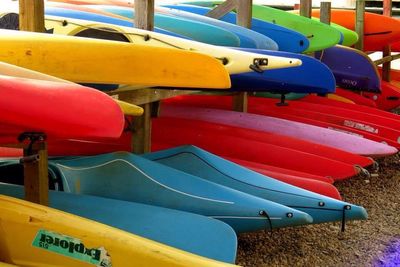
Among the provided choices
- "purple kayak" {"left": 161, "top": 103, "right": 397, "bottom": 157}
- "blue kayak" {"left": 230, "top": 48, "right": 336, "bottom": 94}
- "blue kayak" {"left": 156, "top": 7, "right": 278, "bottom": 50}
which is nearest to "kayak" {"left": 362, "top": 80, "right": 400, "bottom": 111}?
"purple kayak" {"left": 161, "top": 103, "right": 397, "bottom": 157}

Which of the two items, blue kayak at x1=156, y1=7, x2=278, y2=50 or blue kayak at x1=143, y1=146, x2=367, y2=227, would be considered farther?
blue kayak at x1=156, y1=7, x2=278, y2=50

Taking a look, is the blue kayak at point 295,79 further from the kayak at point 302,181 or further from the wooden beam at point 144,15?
the wooden beam at point 144,15

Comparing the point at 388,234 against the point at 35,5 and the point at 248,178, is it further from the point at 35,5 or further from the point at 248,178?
the point at 35,5

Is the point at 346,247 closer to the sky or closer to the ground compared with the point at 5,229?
closer to the ground

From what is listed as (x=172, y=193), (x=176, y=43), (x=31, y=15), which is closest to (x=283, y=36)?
(x=176, y=43)

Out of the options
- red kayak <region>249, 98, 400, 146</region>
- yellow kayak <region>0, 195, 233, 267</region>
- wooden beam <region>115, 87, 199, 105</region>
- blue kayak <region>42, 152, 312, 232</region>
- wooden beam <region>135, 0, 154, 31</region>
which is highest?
wooden beam <region>135, 0, 154, 31</region>

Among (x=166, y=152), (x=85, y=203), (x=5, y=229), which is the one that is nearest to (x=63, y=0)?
(x=166, y=152)

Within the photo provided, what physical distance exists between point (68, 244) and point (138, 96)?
138 centimetres

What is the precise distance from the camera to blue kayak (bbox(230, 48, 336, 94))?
163 inches

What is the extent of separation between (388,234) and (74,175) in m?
1.62

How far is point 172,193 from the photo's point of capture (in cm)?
295

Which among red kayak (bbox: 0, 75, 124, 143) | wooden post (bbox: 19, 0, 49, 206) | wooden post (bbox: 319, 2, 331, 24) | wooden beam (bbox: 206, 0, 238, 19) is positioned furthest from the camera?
wooden post (bbox: 319, 2, 331, 24)

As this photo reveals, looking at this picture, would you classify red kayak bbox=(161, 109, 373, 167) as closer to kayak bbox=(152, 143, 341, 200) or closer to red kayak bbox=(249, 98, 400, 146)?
kayak bbox=(152, 143, 341, 200)

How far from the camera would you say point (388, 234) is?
3.63 m
